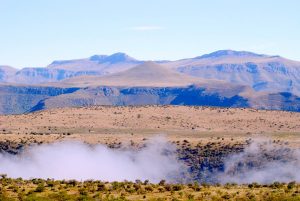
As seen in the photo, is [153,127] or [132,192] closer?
[132,192]

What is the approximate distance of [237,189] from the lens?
5353 centimetres

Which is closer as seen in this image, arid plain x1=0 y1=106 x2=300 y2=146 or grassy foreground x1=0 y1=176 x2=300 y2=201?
grassy foreground x1=0 y1=176 x2=300 y2=201

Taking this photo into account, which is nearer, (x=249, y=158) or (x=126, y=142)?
(x=249, y=158)

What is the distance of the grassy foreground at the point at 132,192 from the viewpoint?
47.9 m

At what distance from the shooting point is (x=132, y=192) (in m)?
50.5

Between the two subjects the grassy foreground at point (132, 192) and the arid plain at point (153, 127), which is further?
the arid plain at point (153, 127)

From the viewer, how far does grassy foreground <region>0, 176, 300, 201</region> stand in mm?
47906

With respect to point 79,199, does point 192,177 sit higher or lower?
lower

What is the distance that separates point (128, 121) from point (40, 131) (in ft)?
111

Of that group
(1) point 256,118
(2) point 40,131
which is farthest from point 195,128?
(2) point 40,131

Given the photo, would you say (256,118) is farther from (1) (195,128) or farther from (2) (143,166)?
(2) (143,166)

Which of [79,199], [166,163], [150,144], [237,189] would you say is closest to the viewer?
[79,199]

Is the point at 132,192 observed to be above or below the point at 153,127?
above

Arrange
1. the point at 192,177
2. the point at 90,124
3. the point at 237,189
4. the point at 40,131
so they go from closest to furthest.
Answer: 1. the point at 237,189
2. the point at 192,177
3. the point at 40,131
4. the point at 90,124
